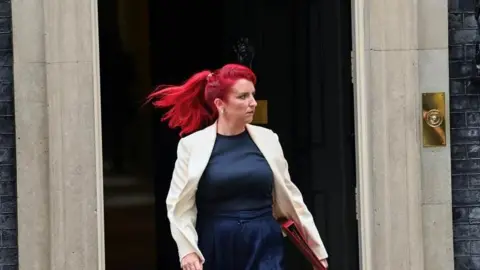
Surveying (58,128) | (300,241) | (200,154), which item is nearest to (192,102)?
(200,154)

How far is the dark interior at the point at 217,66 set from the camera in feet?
22.7

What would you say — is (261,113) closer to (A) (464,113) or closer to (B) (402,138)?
(B) (402,138)

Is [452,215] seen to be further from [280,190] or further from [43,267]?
[43,267]

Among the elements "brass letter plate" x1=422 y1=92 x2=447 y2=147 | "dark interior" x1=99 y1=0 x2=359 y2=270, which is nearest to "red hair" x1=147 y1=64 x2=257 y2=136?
"brass letter plate" x1=422 y1=92 x2=447 y2=147

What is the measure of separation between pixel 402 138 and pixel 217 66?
1.68 m

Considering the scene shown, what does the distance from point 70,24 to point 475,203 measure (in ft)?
8.93

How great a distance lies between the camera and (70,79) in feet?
19.3

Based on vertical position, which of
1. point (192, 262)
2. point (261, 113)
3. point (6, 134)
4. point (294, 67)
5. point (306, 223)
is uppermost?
point (294, 67)

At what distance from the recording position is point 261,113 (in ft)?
23.0

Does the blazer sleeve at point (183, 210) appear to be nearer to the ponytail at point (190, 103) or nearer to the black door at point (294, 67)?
the ponytail at point (190, 103)

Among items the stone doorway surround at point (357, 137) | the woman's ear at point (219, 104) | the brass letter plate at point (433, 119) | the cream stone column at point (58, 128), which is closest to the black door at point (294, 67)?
the stone doorway surround at point (357, 137)

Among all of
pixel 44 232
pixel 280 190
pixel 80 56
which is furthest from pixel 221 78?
pixel 44 232

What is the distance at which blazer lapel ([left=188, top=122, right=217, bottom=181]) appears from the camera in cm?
472

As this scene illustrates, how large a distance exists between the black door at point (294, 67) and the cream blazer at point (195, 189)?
1.98 m
